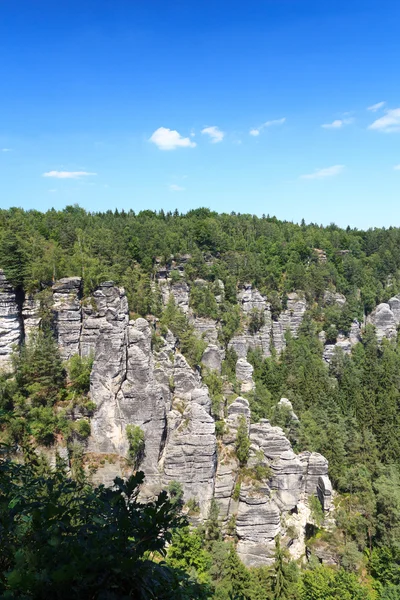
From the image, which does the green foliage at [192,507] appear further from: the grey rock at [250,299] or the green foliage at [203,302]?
the grey rock at [250,299]

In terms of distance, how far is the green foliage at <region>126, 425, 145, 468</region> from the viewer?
33594 millimetres

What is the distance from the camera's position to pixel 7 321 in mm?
36406

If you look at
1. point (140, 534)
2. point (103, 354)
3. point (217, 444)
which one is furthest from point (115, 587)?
point (217, 444)

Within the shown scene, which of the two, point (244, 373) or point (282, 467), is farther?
point (244, 373)

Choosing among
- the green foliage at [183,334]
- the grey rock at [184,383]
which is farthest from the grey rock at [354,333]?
the grey rock at [184,383]

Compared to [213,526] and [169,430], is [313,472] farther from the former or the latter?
[169,430]

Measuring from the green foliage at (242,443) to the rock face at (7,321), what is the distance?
72.7 feet

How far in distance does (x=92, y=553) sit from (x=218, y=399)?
40.0 meters

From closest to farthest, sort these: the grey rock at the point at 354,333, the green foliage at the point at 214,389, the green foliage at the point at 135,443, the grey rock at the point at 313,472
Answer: the green foliage at the point at 135,443 → the grey rock at the point at 313,472 → the green foliage at the point at 214,389 → the grey rock at the point at 354,333

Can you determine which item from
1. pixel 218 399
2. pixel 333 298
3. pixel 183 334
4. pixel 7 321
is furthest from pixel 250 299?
pixel 7 321

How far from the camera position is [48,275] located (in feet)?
126

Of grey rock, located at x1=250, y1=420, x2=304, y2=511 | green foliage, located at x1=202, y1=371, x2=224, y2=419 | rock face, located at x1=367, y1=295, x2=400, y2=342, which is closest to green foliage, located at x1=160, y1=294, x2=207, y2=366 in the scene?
green foliage, located at x1=202, y1=371, x2=224, y2=419

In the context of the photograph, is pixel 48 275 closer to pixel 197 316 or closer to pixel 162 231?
pixel 197 316

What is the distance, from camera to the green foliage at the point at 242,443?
3788 centimetres
